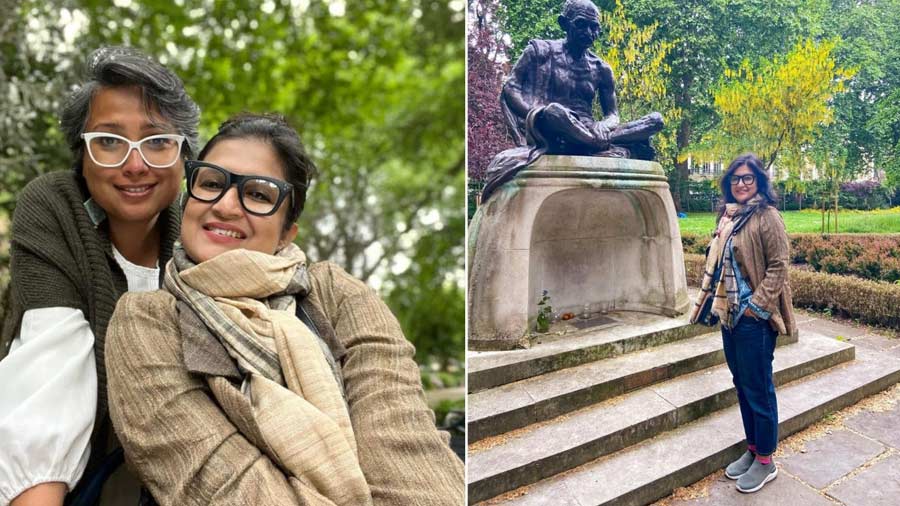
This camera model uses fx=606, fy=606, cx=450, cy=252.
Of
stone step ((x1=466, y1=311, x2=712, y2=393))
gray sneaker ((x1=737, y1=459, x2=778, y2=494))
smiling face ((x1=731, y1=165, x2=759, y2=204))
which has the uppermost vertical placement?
smiling face ((x1=731, y1=165, x2=759, y2=204))

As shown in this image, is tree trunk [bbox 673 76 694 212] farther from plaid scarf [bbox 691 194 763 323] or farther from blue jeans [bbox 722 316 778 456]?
blue jeans [bbox 722 316 778 456]

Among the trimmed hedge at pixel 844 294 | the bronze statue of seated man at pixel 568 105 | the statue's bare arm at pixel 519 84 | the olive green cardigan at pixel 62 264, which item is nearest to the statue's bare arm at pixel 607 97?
the bronze statue of seated man at pixel 568 105

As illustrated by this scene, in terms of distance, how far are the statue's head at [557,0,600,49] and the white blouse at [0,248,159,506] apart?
149 centimetres

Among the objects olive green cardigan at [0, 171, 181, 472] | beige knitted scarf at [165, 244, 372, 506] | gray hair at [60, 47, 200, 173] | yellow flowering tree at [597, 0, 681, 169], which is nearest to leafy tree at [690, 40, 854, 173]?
yellow flowering tree at [597, 0, 681, 169]

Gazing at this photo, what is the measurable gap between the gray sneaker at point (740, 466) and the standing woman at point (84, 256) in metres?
1.59

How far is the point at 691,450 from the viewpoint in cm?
174

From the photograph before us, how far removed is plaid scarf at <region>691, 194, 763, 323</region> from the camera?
1693 millimetres

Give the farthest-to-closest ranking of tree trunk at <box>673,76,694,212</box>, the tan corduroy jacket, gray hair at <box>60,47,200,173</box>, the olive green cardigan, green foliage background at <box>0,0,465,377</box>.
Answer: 1. green foliage background at <box>0,0,465,377</box>
2. tree trunk at <box>673,76,694,212</box>
3. gray hair at <box>60,47,200,173</box>
4. the olive green cardigan
5. the tan corduroy jacket

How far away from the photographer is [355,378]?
1.28 m

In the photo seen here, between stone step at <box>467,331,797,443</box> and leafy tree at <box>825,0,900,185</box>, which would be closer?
leafy tree at <box>825,0,900,185</box>

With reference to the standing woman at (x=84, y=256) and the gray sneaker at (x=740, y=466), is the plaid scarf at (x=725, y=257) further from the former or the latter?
the standing woman at (x=84, y=256)

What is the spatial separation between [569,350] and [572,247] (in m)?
0.32

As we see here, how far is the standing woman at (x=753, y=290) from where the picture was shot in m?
1.68

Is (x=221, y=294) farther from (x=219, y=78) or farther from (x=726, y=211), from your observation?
(x=219, y=78)
